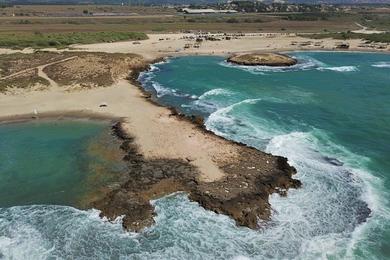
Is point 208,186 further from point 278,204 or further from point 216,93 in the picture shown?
point 216,93

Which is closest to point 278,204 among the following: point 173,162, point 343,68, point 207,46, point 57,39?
point 173,162

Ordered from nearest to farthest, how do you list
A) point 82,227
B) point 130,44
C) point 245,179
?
point 82,227, point 245,179, point 130,44

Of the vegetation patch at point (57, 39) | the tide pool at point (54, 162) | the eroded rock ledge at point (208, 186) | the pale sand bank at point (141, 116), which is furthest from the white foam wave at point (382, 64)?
the tide pool at point (54, 162)

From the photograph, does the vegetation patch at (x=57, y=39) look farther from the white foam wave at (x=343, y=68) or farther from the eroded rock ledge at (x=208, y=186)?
the eroded rock ledge at (x=208, y=186)

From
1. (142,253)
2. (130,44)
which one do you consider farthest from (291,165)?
(130,44)

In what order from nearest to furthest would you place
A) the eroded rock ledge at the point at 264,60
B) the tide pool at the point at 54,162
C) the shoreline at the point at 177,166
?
1. the shoreline at the point at 177,166
2. the tide pool at the point at 54,162
3. the eroded rock ledge at the point at 264,60

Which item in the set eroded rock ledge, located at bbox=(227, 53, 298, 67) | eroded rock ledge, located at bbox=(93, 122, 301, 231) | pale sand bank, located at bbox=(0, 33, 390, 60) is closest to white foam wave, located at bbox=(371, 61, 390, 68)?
eroded rock ledge, located at bbox=(227, 53, 298, 67)

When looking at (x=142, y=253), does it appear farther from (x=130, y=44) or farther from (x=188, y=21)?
(x=188, y=21)
